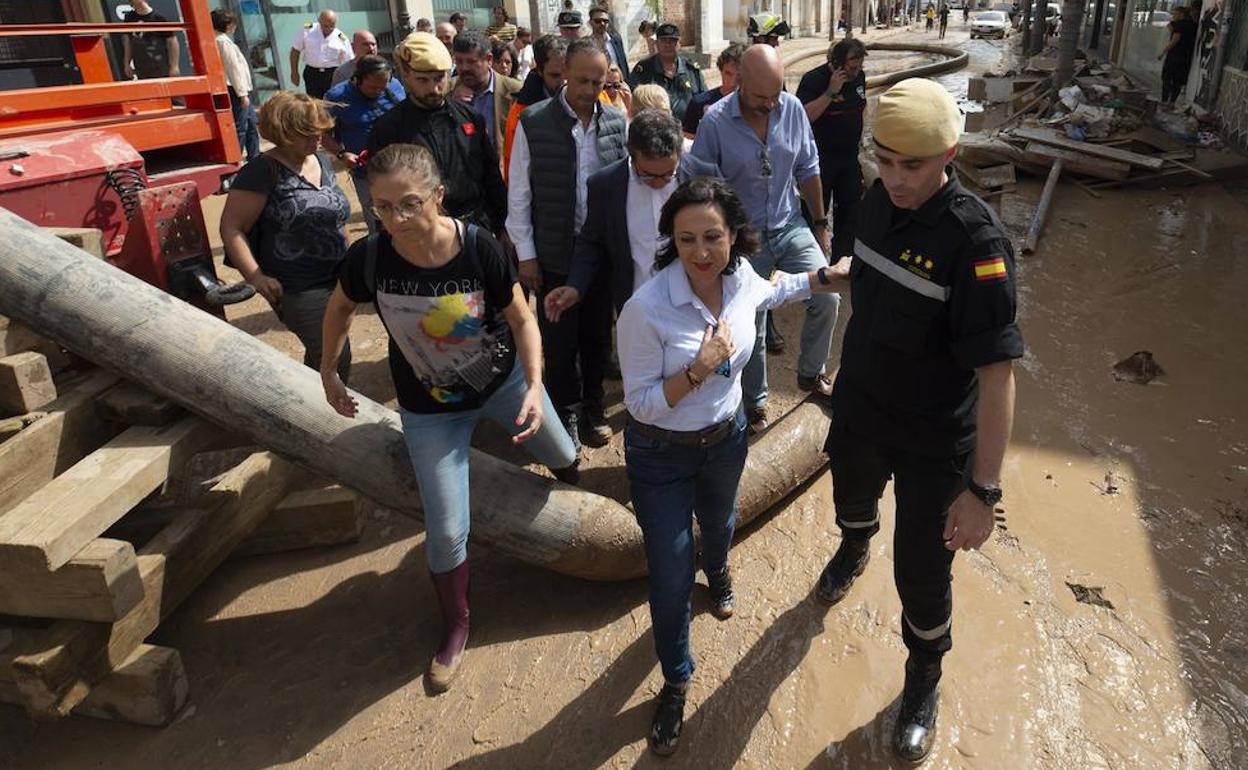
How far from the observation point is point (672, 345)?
7.61ft

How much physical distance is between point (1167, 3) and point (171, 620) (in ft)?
67.4

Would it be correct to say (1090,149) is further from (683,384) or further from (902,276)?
(683,384)

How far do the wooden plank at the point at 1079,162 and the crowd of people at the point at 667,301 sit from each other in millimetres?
6723

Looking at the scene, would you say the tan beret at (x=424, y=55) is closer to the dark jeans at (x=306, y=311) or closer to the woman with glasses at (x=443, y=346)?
the dark jeans at (x=306, y=311)

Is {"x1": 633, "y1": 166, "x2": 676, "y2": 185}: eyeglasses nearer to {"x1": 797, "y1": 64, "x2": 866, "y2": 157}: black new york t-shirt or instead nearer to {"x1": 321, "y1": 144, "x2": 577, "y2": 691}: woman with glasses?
{"x1": 321, "y1": 144, "x2": 577, "y2": 691}: woman with glasses

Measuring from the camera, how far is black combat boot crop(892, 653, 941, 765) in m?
2.54

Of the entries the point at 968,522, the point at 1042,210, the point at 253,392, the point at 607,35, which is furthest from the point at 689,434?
the point at 1042,210

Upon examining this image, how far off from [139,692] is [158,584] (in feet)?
1.17

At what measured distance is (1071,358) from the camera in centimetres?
530

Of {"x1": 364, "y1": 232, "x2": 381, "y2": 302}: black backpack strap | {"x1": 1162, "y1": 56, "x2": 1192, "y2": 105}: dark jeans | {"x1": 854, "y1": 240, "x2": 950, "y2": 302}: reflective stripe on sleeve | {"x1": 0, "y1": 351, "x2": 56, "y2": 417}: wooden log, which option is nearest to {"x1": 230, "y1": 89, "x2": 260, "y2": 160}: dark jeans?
{"x1": 0, "y1": 351, "x2": 56, "y2": 417}: wooden log

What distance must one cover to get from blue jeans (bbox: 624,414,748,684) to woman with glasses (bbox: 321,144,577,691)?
46 cm

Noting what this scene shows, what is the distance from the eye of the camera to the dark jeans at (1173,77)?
530 inches

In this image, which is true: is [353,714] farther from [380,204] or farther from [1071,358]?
[1071,358]

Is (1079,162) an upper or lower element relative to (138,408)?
lower
